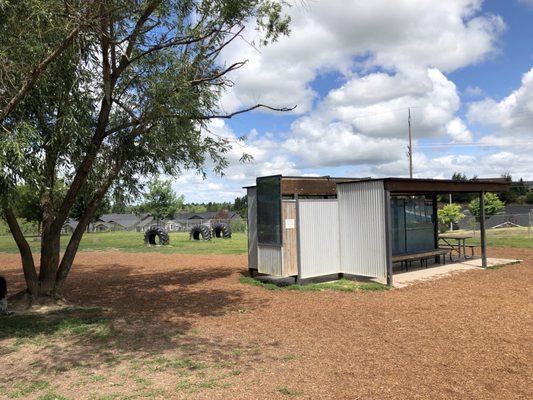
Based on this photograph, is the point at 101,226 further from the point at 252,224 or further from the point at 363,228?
the point at 363,228

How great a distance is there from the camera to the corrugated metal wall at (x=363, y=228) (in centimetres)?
1057

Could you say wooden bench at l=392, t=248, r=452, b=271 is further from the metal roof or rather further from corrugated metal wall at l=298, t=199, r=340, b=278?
the metal roof

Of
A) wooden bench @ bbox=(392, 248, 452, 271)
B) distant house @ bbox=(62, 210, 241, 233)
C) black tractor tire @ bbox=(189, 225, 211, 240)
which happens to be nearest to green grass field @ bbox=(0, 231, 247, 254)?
black tractor tire @ bbox=(189, 225, 211, 240)

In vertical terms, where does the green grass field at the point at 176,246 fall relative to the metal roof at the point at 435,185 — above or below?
below

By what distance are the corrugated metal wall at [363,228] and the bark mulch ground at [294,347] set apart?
1128mm

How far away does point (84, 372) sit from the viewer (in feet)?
16.2

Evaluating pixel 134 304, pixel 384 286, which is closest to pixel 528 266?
pixel 384 286

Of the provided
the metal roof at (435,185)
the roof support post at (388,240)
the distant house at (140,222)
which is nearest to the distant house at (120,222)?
the distant house at (140,222)

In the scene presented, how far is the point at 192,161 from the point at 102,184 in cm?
202

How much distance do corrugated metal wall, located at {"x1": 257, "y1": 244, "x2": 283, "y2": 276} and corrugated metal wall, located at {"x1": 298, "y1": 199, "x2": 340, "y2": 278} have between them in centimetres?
57

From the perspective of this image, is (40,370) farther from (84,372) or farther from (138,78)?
(138,78)

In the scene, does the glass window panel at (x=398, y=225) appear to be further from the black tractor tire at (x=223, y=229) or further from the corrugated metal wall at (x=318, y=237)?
the black tractor tire at (x=223, y=229)

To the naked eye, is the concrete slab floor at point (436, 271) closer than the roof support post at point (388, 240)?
No

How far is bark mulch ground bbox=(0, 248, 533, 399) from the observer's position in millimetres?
4363
